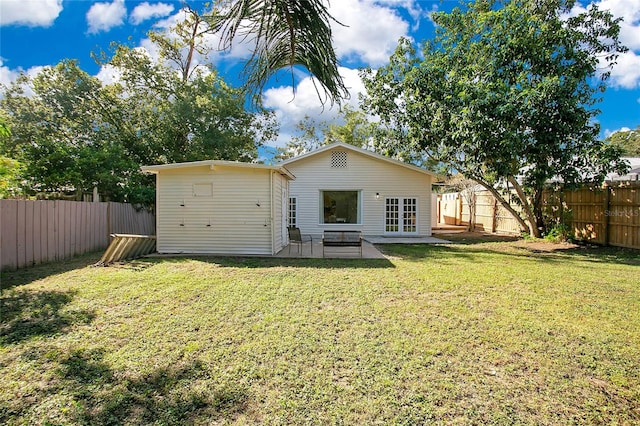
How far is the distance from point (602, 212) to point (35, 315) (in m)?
14.8

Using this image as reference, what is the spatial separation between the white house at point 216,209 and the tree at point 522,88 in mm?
6319

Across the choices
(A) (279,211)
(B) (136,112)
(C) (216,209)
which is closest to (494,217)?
(A) (279,211)

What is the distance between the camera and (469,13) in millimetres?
11516

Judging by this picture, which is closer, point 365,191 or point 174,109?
point 365,191

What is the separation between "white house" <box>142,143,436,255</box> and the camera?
9.41 m

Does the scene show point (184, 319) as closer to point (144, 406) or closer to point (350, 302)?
point (144, 406)

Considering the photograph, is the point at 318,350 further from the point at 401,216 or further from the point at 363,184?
the point at 401,216

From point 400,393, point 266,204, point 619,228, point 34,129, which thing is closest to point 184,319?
point 400,393

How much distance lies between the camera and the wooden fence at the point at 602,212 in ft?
32.0

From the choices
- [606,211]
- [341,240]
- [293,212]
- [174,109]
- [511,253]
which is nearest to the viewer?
[341,240]

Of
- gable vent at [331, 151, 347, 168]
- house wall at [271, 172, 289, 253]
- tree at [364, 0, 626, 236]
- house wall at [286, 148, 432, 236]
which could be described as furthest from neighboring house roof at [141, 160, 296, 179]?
tree at [364, 0, 626, 236]

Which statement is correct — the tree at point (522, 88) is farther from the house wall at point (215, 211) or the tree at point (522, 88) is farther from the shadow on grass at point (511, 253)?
the house wall at point (215, 211)

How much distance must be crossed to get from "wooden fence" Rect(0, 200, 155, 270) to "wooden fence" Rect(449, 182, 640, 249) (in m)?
15.8

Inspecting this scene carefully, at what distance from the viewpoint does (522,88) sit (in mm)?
10062
